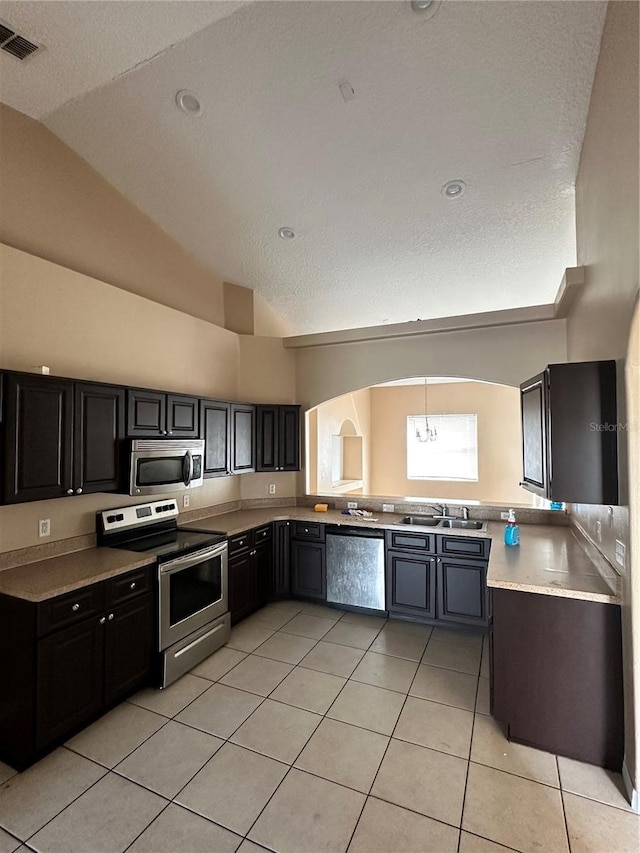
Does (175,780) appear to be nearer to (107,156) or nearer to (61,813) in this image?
(61,813)

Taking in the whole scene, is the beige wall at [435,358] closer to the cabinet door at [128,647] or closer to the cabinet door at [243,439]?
the cabinet door at [243,439]

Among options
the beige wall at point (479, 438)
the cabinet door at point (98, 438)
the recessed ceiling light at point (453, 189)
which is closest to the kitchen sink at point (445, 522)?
the cabinet door at point (98, 438)

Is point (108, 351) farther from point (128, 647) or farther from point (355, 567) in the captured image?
point (355, 567)

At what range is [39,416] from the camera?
7.85 ft

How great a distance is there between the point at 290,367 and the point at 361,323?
1177 millimetres

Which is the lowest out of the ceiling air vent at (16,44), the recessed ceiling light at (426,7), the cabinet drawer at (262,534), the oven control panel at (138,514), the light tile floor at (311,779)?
the light tile floor at (311,779)

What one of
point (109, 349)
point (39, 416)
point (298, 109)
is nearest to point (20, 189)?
point (109, 349)

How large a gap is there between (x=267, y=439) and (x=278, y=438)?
5.2 inches

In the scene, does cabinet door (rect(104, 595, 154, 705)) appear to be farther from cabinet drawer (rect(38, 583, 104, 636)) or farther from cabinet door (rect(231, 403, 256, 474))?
cabinet door (rect(231, 403, 256, 474))

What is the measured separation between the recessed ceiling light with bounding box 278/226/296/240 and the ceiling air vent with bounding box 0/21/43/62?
188 centimetres

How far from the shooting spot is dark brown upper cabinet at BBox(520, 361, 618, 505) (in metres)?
2.09

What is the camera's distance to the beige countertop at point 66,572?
2.19 metres

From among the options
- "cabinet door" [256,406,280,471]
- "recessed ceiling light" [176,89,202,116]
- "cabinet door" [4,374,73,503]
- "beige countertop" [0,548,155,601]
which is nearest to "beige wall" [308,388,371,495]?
"cabinet door" [256,406,280,471]

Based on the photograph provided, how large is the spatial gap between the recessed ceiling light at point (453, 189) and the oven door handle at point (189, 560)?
322 centimetres
